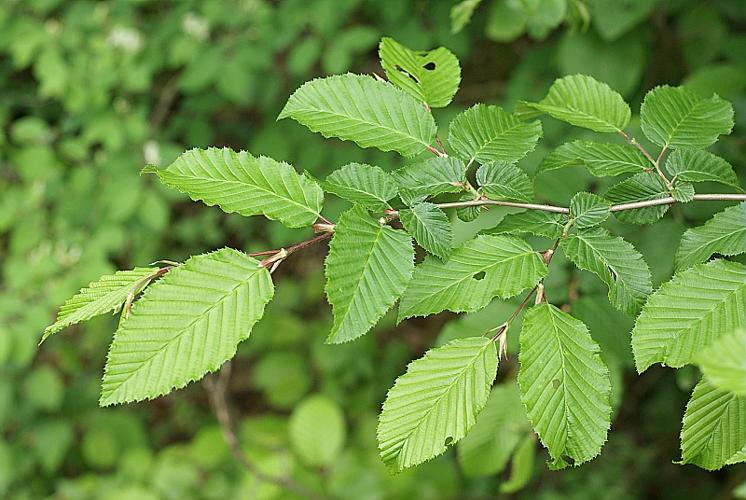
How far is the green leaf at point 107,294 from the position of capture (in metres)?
0.75

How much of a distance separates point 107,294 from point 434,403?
365 millimetres

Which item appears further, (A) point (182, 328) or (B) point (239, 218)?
(B) point (239, 218)

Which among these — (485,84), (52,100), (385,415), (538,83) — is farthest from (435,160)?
(52,100)

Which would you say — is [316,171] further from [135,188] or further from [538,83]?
[538,83]

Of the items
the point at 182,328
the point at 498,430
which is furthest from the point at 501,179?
the point at 498,430

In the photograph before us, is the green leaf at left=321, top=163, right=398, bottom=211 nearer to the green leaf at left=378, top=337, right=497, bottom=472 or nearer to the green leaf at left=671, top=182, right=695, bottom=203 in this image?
the green leaf at left=378, top=337, right=497, bottom=472

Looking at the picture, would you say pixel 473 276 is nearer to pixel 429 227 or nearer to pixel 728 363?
pixel 429 227

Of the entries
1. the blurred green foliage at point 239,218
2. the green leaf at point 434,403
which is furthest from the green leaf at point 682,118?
the blurred green foliage at point 239,218

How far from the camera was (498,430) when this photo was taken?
1392mm

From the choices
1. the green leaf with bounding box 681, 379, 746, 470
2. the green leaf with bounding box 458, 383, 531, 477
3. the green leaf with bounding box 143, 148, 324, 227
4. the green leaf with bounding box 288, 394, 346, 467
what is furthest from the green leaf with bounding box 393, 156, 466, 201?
the green leaf with bounding box 288, 394, 346, 467

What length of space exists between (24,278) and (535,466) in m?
1.84

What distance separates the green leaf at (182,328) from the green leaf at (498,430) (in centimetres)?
77

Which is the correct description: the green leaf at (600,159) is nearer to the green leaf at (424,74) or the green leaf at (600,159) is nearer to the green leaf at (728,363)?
the green leaf at (424,74)

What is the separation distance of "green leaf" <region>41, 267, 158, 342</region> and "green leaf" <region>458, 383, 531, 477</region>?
0.81 meters
